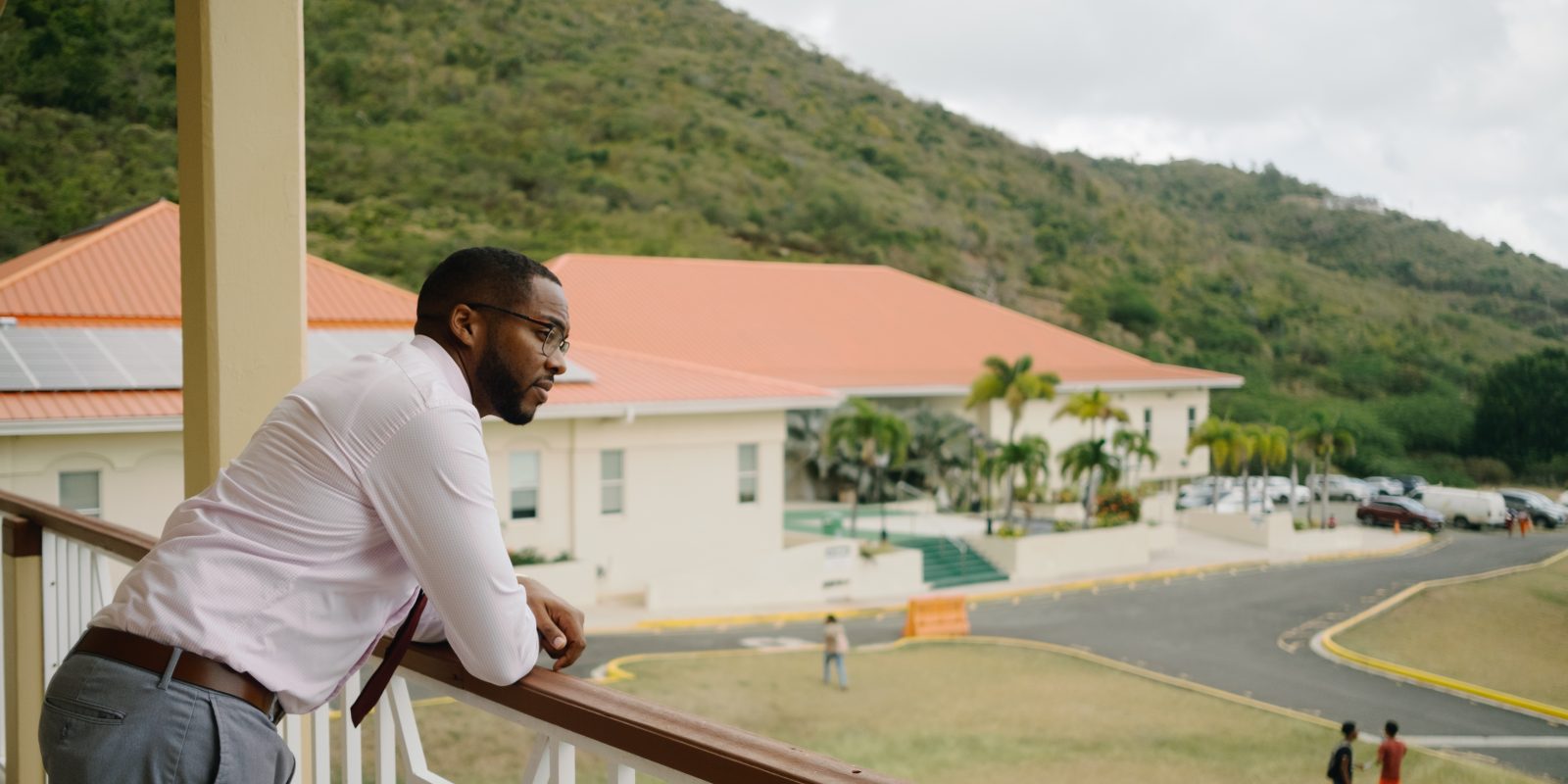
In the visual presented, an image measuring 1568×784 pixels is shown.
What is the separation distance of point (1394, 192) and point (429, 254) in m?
26.1

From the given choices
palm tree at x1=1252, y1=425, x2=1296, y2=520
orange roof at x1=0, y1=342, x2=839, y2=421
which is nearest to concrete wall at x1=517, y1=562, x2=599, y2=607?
orange roof at x1=0, y1=342, x2=839, y2=421

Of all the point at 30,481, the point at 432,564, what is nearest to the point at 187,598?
the point at 432,564

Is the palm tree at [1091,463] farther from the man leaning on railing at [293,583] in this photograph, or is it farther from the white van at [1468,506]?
the man leaning on railing at [293,583]

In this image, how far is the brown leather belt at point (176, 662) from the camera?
1042mm

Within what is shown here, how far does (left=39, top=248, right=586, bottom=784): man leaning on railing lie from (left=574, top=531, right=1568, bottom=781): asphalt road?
11152mm

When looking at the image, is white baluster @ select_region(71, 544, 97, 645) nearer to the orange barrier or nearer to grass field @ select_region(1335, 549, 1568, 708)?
the orange barrier

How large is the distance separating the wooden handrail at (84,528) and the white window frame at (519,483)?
10.5 metres

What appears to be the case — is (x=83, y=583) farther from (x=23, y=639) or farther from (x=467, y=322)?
(x=467, y=322)

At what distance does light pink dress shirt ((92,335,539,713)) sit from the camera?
992 mm

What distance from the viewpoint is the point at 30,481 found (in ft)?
31.9

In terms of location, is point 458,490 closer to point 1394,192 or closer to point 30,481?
point 30,481

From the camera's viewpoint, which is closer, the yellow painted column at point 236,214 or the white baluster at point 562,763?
the white baluster at point 562,763

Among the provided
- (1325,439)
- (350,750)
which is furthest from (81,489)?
(1325,439)

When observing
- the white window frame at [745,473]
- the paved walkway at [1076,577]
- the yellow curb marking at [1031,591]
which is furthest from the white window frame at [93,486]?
the white window frame at [745,473]
